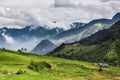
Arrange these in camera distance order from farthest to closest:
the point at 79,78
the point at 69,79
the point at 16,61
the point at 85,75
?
the point at 16,61, the point at 85,75, the point at 79,78, the point at 69,79

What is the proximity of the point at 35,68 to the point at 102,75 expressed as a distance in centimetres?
5071

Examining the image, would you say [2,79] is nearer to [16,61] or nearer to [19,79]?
[19,79]

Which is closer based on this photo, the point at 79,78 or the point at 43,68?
the point at 79,78

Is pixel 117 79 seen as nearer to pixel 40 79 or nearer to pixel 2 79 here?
pixel 40 79

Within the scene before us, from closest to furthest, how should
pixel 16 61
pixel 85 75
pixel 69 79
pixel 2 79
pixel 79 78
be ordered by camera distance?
pixel 2 79, pixel 69 79, pixel 79 78, pixel 85 75, pixel 16 61

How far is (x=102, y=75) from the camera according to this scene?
7844 inches

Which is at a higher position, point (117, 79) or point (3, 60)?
point (3, 60)

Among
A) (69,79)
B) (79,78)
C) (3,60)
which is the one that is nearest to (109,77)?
(79,78)

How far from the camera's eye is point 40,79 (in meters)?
112

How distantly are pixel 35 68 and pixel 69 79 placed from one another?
24030 millimetres

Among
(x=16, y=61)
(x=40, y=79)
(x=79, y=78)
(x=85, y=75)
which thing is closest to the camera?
(x=40, y=79)

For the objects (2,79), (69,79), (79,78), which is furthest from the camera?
(79,78)

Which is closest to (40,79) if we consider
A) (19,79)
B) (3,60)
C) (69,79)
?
(19,79)

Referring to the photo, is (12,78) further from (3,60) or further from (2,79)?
(3,60)
